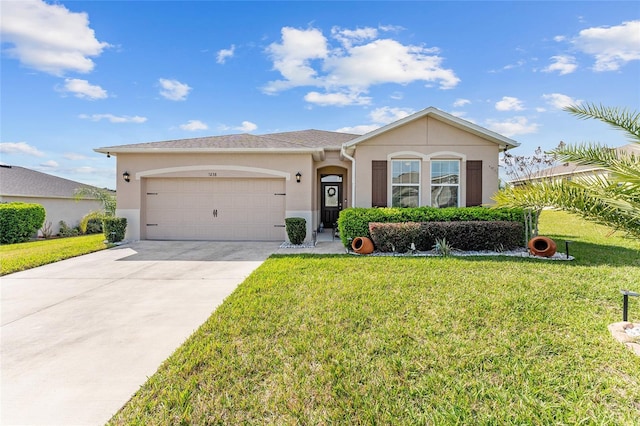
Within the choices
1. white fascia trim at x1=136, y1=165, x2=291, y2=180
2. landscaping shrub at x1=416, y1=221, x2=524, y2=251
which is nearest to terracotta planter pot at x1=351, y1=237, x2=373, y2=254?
landscaping shrub at x1=416, y1=221, x2=524, y2=251

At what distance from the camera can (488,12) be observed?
29.7ft

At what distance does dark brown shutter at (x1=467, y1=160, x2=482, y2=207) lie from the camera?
404 inches

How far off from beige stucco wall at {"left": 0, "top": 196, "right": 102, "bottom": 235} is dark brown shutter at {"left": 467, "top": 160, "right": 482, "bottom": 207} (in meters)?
20.6

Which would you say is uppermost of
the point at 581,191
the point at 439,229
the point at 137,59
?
the point at 137,59

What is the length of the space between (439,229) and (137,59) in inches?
490

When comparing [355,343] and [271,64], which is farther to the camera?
[271,64]

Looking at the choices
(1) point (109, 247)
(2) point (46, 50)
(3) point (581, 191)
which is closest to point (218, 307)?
(3) point (581, 191)

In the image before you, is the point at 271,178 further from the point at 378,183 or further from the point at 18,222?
the point at 18,222

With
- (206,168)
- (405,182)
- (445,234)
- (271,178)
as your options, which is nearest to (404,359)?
(445,234)

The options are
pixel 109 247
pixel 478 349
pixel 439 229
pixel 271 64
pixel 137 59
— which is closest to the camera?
pixel 478 349

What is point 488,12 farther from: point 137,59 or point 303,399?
point 137,59

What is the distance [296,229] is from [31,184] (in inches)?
674

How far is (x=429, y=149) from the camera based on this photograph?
406 inches

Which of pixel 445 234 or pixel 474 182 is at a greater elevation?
pixel 474 182
